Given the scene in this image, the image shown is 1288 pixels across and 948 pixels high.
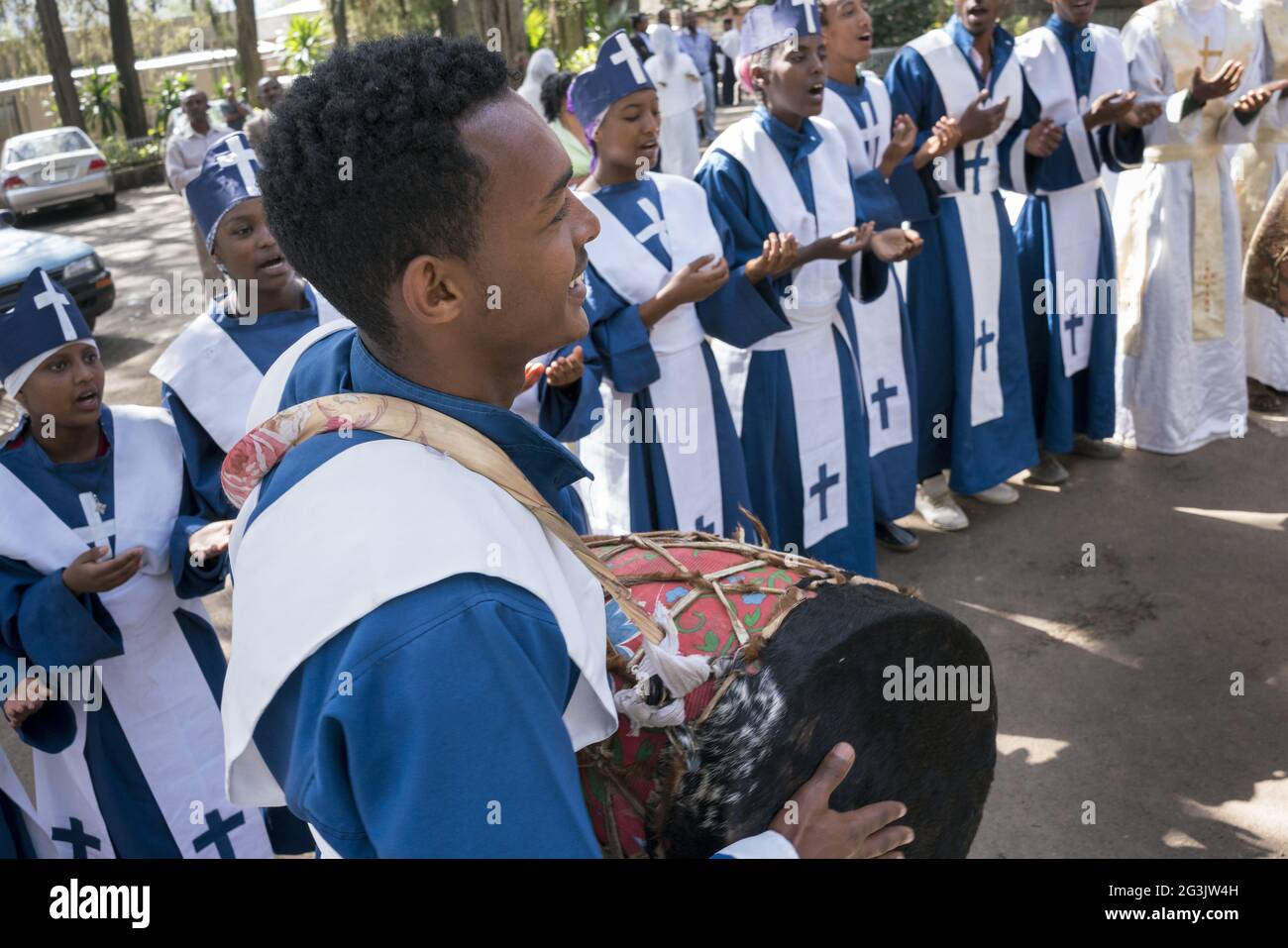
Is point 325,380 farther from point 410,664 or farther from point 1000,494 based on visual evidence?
point 1000,494

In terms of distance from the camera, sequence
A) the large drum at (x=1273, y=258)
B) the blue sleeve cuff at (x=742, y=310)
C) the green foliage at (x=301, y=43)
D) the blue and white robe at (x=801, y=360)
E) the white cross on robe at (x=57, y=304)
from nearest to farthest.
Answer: the white cross on robe at (x=57, y=304) → the large drum at (x=1273, y=258) → the blue sleeve cuff at (x=742, y=310) → the blue and white robe at (x=801, y=360) → the green foliage at (x=301, y=43)

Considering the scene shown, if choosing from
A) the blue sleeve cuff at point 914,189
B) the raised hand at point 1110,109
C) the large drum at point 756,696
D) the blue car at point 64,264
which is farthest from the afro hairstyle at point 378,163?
the blue car at point 64,264

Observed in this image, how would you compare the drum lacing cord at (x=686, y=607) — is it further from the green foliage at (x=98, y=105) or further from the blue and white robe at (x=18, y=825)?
the green foliage at (x=98, y=105)

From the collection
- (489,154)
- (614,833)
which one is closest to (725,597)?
(614,833)

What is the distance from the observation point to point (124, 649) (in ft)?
10.2

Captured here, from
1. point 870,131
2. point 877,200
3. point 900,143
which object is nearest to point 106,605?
point 877,200

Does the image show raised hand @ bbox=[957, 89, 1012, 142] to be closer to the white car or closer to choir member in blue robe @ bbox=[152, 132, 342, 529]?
choir member in blue robe @ bbox=[152, 132, 342, 529]

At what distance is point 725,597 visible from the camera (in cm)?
173

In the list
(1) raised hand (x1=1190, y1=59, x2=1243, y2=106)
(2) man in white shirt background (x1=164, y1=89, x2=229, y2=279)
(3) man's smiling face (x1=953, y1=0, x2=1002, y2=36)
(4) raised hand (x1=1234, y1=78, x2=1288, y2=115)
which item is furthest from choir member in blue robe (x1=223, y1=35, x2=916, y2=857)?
(2) man in white shirt background (x1=164, y1=89, x2=229, y2=279)

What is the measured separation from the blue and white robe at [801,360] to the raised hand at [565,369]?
1.22 metres

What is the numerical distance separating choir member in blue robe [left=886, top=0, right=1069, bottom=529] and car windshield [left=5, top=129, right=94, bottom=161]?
1713 centimetres

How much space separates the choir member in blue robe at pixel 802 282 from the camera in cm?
442

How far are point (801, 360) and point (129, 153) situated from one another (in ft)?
76.5
